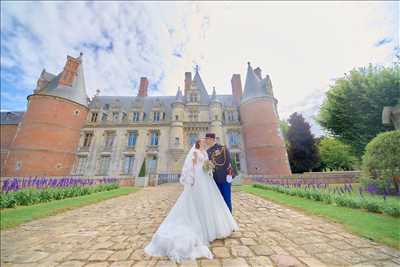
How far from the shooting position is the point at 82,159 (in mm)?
20703

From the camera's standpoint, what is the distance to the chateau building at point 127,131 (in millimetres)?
17828

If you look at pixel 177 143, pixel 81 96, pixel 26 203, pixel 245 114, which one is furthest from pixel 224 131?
pixel 81 96

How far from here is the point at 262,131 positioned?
747 inches

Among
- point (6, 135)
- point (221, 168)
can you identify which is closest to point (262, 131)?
point (221, 168)

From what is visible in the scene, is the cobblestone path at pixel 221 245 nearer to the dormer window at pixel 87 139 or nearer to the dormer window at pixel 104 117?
the dormer window at pixel 87 139

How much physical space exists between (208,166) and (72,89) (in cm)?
2508

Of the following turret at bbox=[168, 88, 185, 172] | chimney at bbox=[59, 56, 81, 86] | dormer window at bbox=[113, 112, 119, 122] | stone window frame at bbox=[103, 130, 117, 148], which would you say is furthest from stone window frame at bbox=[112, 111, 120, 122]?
turret at bbox=[168, 88, 185, 172]

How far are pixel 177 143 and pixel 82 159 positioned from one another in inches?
499

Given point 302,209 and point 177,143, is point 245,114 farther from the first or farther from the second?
point 302,209

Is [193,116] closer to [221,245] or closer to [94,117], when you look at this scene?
[94,117]

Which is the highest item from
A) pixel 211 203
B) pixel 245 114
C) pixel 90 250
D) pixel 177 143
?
pixel 245 114

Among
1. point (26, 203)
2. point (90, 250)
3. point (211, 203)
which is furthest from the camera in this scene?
point (26, 203)

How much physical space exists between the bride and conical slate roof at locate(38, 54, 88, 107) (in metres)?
23.7

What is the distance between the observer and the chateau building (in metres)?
17.8
